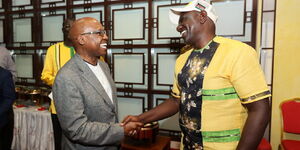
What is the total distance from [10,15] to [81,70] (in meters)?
3.23

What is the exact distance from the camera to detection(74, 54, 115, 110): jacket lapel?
5.01 feet

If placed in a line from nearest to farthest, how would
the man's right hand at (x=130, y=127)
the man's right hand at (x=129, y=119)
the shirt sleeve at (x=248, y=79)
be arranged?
the shirt sleeve at (x=248, y=79) → the man's right hand at (x=130, y=127) → the man's right hand at (x=129, y=119)

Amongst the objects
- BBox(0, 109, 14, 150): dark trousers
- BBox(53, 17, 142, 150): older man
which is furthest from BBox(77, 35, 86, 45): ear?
BBox(0, 109, 14, 150): dark trousers

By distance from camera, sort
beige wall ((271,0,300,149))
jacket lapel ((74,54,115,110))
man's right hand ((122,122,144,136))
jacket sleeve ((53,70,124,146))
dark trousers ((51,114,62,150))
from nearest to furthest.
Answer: jacket sleeve ((53,70,124,146)) < jacket lapel ((74,54,115,110)) < man's right hand ((122,122,144,136)) < dark trousers ((51,114,62,150)) < beige wall ((271,0,300,149))

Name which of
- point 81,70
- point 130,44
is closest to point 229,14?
point 130,44

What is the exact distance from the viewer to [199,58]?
148 cm

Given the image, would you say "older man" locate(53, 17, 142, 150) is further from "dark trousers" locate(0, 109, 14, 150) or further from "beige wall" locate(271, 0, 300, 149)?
"beige wall" locate(271, 0, 300, 149)

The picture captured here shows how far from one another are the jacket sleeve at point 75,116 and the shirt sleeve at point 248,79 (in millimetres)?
879

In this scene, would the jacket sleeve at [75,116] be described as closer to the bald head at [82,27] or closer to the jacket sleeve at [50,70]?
the bald head at [82,27]

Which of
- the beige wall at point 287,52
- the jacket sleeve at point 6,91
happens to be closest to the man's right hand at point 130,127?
the jacket sleeve at point 6,91

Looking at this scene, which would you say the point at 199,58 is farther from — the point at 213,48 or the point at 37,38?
the point at 37,38

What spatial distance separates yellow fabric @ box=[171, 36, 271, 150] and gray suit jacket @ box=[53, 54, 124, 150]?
63 cm

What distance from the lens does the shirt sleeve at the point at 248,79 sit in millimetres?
1230

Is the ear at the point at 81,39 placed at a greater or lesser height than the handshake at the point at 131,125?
greater
